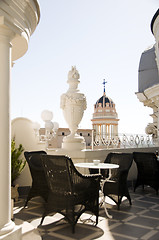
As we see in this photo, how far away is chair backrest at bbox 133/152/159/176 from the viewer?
20.6 ft

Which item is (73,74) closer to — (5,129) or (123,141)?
(123,141)

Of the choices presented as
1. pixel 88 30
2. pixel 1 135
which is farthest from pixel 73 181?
pixel 88 30

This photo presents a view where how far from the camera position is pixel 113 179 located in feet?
16.4

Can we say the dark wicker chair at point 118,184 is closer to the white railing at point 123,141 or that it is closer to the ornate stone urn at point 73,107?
the ornate stone urn at point 73,107

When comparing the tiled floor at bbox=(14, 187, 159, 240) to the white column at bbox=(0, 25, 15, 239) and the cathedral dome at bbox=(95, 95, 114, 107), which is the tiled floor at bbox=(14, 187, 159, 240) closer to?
the white column at bbox=(0, 25, 15, 239)

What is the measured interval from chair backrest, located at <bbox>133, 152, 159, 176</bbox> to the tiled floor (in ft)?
3.78

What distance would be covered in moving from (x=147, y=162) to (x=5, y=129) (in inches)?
180

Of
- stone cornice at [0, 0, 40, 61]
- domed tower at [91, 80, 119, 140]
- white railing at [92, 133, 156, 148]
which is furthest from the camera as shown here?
domed tower at [91, 80, 119, 140]

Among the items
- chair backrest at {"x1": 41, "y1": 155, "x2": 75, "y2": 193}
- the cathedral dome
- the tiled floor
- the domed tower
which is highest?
the cathedral dome

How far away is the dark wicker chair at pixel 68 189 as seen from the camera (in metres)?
3.63

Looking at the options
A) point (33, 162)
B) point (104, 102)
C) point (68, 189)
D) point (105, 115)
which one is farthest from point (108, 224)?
point (104, 102)

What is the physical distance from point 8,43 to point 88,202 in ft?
8.10

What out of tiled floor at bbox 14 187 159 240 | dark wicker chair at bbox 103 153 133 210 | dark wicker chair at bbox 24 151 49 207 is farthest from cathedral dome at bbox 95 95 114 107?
dark wicker chair at bbox 24 151 49 207

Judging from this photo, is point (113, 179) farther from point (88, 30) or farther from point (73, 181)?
point (88, 30)
